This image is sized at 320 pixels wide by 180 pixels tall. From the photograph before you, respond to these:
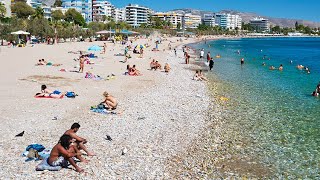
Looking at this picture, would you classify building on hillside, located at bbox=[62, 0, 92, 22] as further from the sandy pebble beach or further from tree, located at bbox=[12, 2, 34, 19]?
the sandy pebble beach

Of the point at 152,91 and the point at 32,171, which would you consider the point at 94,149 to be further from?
the point at 152,91

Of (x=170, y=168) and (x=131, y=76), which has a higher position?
(x=131, y=76)

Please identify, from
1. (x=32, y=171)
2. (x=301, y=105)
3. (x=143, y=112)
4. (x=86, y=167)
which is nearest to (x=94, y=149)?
(x=86, y=167)

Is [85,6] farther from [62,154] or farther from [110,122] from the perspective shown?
[62,154]

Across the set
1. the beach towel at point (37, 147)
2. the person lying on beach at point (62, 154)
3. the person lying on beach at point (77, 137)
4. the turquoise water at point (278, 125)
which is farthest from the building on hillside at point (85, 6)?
the person lying on beach at point (62, 154)

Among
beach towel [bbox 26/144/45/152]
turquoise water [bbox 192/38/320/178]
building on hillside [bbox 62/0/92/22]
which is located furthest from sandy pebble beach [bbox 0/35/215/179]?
building on hillside [bbox 62/0/92/22]

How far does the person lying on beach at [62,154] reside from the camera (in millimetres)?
8906

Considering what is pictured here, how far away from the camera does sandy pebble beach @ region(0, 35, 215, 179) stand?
940 cm

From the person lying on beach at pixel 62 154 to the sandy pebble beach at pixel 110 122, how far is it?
223 mm

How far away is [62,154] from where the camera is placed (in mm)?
8930

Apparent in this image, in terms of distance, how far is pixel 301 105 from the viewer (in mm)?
18703

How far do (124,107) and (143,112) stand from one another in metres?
1.24

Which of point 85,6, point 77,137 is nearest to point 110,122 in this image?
point 77,137

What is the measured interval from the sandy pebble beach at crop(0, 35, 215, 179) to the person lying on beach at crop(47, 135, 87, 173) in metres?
0.22
